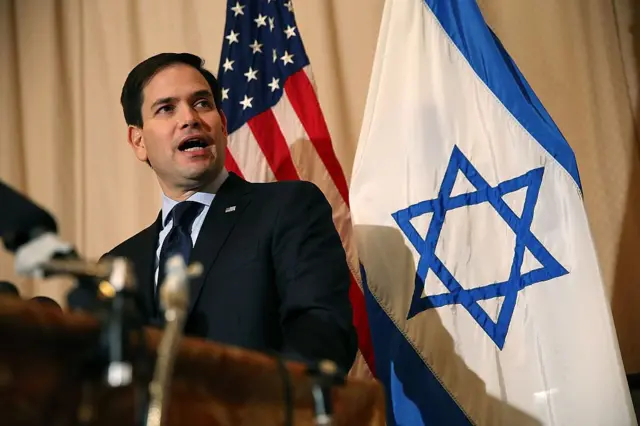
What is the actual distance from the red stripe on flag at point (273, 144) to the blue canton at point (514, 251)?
1.44ft

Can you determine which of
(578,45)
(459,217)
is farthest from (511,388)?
(578,45)

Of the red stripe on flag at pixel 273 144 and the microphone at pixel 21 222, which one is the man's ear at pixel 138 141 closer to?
the red stripe on flag at pixel 273 144

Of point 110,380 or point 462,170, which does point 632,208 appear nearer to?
point 462,170

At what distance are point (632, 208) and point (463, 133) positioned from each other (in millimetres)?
674

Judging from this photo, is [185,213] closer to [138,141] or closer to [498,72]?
[138,141]

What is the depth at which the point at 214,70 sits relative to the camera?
2.52 metres

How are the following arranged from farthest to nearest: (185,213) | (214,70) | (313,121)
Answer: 1. (214,70)
2. (313,121)
3. (185,213)

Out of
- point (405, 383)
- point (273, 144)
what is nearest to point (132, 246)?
point (273, 144)

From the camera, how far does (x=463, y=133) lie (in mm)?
1726

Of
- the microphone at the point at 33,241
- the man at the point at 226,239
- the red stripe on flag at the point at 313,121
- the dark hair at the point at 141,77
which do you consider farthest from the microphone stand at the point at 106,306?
the red stripe on flag at the point at 313,121

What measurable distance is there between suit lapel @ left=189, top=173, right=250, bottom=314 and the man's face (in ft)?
0.26

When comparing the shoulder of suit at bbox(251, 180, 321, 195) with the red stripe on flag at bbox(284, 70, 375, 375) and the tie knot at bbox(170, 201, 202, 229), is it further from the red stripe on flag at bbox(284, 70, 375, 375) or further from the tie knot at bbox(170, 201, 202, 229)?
the red stripe on flag at bbox(284, 70, 375, 375)

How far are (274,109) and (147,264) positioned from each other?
0.69m

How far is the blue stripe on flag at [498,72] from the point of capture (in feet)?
5.44
